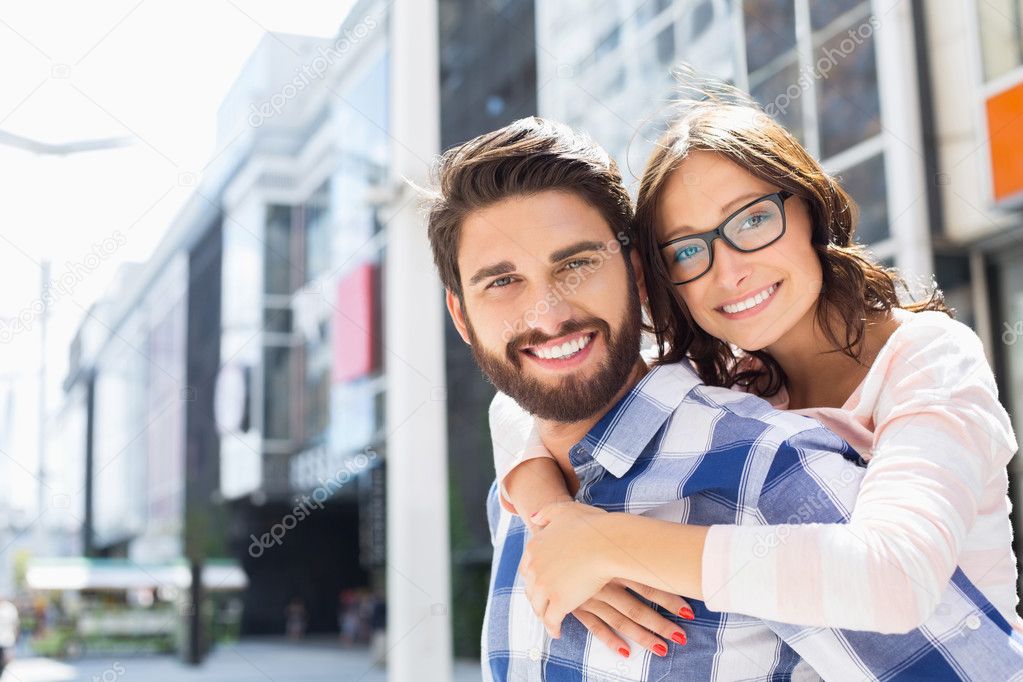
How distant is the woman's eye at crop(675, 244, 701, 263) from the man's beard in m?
0.09

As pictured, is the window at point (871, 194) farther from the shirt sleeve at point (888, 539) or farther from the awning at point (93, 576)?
the awning at point (93, 576)

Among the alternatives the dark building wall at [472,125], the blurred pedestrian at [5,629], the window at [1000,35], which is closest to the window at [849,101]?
the window at [1000,35]

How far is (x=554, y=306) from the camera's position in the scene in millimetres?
1337

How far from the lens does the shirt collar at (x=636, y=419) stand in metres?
1.31

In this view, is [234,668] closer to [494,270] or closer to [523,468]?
[523,468]

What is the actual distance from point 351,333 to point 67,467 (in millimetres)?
16492

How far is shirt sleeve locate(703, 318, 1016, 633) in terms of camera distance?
987mm

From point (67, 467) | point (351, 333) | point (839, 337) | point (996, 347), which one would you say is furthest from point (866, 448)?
point (67, 467)

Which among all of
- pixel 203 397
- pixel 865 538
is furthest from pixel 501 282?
pixel 203 397

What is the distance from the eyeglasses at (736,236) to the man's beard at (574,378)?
0.31ft

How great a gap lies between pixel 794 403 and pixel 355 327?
1562 cm

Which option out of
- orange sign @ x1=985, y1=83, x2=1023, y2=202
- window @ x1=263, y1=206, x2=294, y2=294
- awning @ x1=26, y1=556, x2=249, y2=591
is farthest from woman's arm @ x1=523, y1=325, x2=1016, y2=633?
window @ x1=263, y1=206, x2=294, y2=294

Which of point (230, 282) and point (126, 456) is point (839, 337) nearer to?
point (230, 282)

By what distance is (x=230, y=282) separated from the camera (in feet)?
75.5
